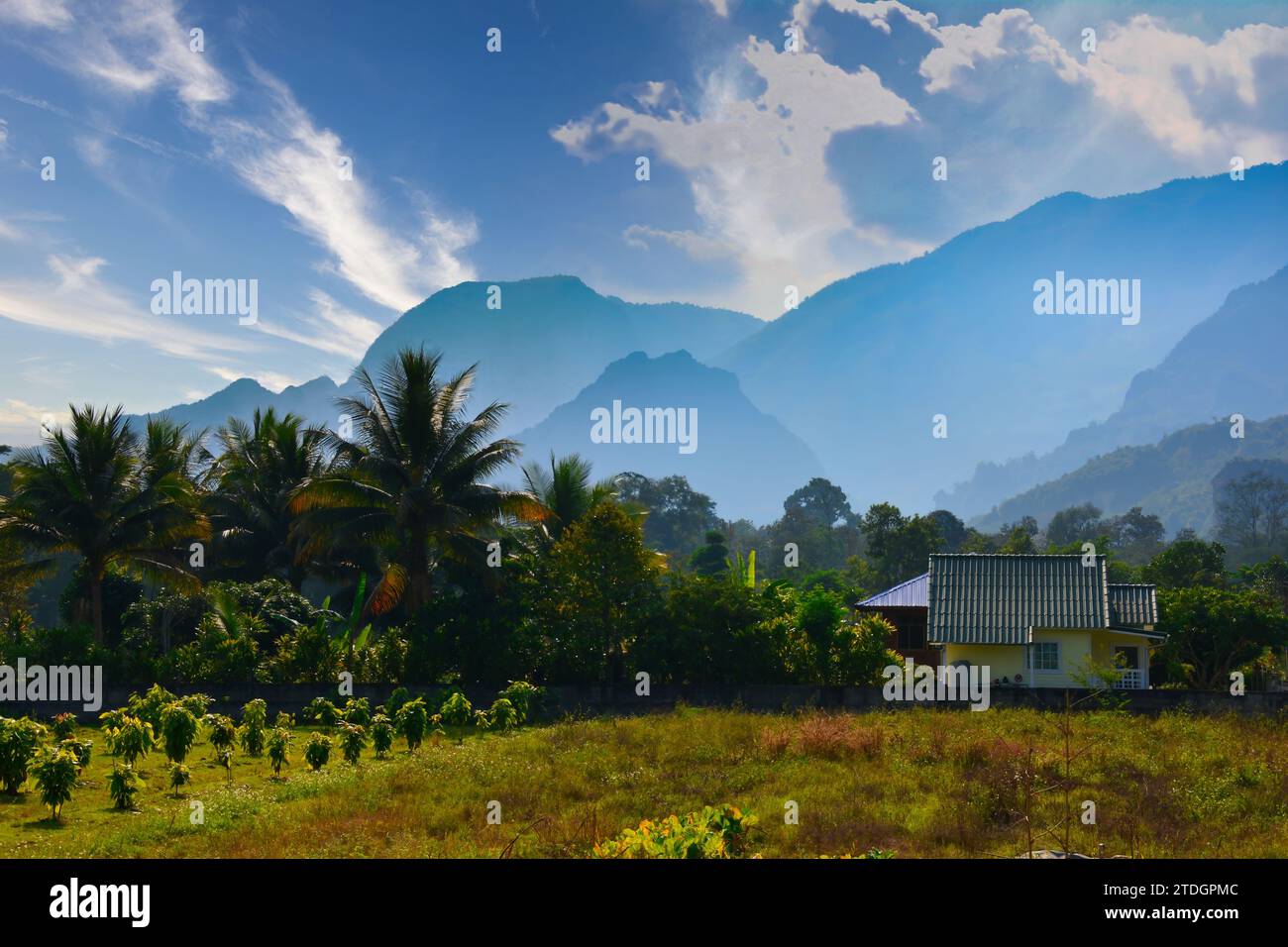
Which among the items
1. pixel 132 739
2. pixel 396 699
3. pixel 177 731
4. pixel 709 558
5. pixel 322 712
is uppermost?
pixel 709 558

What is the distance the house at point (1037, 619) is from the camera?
81.6ft

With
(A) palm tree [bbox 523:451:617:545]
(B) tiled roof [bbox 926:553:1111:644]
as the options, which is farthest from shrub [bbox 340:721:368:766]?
(B) tiled roof [bbox 926:553:1111:644]

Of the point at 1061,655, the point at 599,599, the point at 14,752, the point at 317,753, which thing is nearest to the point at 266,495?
the point at 599,599

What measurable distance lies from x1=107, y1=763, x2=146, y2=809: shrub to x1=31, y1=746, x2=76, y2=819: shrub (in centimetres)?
58

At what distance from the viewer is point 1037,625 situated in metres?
24.8

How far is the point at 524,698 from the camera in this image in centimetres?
2067

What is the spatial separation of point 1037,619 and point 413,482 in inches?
679

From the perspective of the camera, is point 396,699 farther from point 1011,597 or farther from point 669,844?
point 1011,597

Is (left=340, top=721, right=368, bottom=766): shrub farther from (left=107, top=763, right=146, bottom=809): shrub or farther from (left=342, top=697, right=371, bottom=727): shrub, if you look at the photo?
(left=107, top=763, right=146, bottom=809): shrub

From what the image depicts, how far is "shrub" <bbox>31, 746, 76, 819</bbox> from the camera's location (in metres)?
11.9
